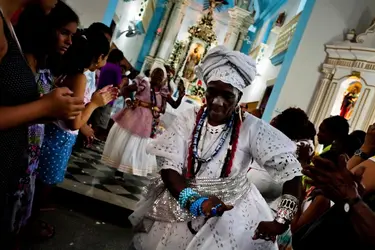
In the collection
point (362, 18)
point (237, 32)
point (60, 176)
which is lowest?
point (60, 176)

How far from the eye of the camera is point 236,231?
5.02ft

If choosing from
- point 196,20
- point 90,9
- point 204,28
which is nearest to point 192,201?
point 90,9

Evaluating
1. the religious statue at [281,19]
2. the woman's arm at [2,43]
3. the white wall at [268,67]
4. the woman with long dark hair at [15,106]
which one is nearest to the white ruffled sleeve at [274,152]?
the woman with long dark hair at [15,106]

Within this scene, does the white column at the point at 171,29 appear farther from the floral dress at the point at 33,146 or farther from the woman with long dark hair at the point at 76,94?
the floral dress at the point at 33,146

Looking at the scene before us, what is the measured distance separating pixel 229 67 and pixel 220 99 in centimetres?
A: 15

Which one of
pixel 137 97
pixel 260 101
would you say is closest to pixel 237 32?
pixel 260 101

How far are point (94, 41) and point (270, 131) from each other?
1.49m

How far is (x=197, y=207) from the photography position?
1479 mm

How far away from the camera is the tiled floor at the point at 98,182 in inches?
148

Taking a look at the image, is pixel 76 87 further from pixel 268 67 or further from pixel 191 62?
pixel 191 62

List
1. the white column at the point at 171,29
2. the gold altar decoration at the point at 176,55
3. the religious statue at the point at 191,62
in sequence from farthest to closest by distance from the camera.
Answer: the religious statue at the point at 191,62 → the gold altar decoration at the point at 176,55 → the white column at the point at 171,29

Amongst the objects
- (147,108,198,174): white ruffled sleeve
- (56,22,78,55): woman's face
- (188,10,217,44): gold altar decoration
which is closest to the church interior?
(188,10,217,44): gold altar decoration

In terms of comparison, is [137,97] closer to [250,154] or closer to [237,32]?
[250,154]

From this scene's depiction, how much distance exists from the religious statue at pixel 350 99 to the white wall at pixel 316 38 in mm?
647
